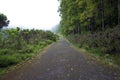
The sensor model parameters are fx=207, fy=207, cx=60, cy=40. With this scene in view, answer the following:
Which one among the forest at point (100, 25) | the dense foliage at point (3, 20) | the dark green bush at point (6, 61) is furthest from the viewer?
the dense foliage at point (3, 20)

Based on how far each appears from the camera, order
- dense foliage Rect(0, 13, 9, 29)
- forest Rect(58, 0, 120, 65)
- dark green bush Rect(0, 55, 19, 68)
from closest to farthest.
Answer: dark green bush Rect(0, 55, 19, 68) → forest Rect(58, 0, 120, 65) → dense foliage Rect(0, 13, 9, 29)

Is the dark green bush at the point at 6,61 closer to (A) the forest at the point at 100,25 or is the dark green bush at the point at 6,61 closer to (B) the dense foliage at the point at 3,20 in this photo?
(A) the forest at the point at 100,25

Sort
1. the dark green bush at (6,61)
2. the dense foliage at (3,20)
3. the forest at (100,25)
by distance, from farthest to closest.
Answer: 1. the dense foliage at (3,20)
2. the forest at (100,25)
3. the dark green bush at (6,61)

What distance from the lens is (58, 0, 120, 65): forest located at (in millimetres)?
16094

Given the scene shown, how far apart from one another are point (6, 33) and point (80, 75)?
13906 mm

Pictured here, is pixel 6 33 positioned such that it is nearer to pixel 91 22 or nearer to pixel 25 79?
pixel 25 79

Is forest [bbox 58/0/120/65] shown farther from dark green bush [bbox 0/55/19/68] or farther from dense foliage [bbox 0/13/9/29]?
dense foliage [bbox 0/13/9/29]

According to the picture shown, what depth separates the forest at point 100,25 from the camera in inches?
634

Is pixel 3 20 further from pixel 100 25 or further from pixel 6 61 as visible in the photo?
pixel 6 61

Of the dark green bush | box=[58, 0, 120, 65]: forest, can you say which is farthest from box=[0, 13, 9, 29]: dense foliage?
the dark green bush

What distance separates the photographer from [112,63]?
45.1 feet

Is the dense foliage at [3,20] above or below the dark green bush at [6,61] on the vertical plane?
above

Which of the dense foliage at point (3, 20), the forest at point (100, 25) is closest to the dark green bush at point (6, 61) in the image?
the forest at point (100, 25)

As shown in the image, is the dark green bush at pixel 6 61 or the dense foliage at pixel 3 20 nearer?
the dark green bush at pixel 6 61
